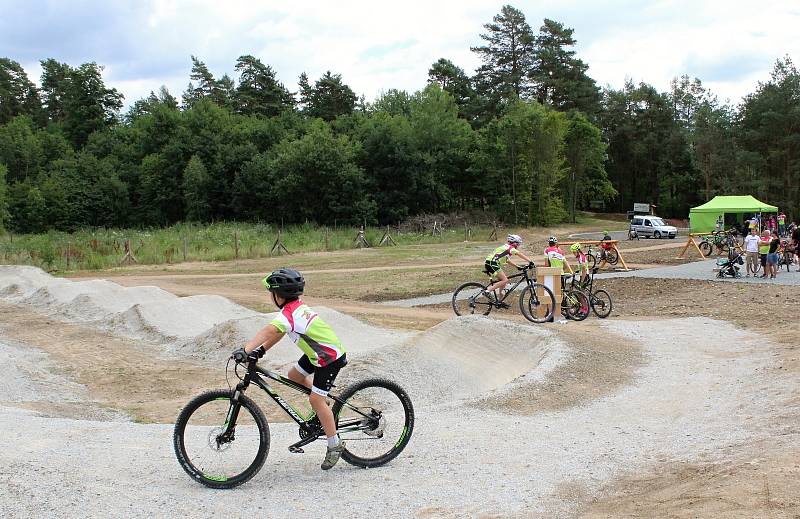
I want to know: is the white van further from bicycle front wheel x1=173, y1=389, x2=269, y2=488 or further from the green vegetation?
bicycle front wheel x1=173, y1=389, x2=269, y2=488

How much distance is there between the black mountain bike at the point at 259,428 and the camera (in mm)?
5559

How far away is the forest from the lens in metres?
66.1

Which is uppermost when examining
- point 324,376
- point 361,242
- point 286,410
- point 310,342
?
point 310,342

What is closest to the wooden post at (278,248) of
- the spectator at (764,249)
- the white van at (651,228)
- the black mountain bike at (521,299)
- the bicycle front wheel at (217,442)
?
the black mountain bike at (521,299)

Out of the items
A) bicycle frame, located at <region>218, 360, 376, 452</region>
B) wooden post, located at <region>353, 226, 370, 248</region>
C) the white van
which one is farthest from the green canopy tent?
bicycle frame, located at <region>218, 360, 376, 452</region>

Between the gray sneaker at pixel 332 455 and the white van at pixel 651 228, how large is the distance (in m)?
48.5

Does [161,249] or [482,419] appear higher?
[161,249]

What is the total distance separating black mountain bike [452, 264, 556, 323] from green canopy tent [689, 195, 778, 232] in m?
34.4

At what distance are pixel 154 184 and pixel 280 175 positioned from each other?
16.1 metres

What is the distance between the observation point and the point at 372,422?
5961 mm

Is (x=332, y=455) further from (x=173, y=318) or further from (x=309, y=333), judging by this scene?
(x=173, y=318)

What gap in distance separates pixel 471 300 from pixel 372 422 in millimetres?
9816

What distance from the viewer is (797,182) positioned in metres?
64.2

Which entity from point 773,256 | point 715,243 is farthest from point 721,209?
point 773,256
